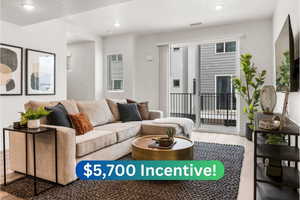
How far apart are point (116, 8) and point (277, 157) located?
11.5ft

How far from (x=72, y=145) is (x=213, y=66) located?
5617 millimetres

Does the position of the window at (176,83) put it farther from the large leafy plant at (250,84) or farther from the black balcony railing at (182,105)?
the large leafy plant at (250,84)

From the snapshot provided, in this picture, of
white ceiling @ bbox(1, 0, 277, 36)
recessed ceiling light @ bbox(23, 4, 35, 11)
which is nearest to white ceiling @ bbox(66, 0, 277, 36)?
white ceiling @ bbox(1, 0, 277, 36)

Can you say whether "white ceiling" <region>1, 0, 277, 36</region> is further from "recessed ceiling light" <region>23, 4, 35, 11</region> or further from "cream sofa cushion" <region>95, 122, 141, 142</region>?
"cream sofa cushion" <region>95, 122, 141, 142</region>

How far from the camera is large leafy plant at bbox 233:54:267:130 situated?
4.04 meters

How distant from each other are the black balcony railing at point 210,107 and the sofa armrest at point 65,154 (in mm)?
4130

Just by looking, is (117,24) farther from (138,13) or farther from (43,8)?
(43,8)

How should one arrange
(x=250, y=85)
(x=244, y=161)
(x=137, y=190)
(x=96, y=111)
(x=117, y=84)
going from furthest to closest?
(x=117, y=84) → (x=250, y=85) → (x=96, y=111) → (x=244, y=161) → (x=137, y=190)

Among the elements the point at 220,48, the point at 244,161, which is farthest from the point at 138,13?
the point at 220,48

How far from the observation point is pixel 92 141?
7.85 ft

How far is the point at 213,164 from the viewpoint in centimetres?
245

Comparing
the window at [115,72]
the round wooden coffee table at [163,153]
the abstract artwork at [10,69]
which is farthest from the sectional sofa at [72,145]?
the window at [115,72]

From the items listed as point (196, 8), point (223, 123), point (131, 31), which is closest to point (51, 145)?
point (196, 8)

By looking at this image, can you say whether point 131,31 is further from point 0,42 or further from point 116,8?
point 0,42
